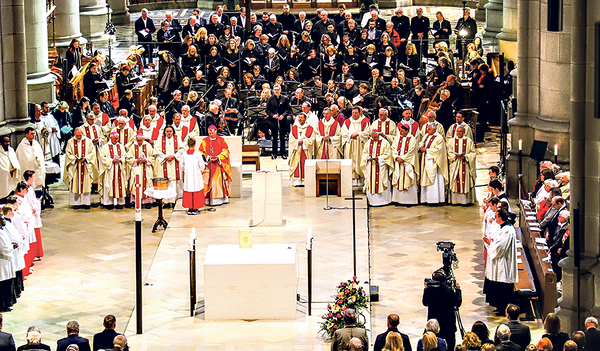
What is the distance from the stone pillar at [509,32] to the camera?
31.0 m

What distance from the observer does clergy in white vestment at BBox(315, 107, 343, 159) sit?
23.8m

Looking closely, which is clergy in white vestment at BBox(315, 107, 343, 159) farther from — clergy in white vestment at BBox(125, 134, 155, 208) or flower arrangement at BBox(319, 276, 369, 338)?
flower arrangement at BBox(319, 276, 369, 338)

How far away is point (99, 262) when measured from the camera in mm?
19531

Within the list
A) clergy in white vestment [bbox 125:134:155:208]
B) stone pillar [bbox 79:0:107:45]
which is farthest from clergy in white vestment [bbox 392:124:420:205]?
stone pillar [bbox 79:0:107:45]

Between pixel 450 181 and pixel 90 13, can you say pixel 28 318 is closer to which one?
pixel 450 181

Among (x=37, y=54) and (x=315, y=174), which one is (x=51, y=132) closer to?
(x=37, y=54)

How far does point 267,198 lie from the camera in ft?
68.5

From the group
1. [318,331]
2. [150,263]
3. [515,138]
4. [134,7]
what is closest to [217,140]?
[150,263]

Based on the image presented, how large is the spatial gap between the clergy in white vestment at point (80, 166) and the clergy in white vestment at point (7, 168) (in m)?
Result: 1.09

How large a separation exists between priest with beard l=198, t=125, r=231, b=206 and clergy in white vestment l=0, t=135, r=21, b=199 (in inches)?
132

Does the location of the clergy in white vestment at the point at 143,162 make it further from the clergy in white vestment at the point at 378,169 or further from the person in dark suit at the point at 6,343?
the person in dark suit at the point at 6,343

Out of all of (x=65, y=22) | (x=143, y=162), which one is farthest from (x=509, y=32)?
(x=143, y=162)

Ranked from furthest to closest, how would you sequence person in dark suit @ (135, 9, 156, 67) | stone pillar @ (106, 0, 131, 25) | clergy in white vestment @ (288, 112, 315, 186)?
stone pillar @ (106, 0, 131, 25) → person in dark suit @ (135, 9, 156, 67) → clergy in white vestment @ (288, 112, 315, 186)

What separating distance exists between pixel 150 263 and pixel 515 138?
728 centimetres
